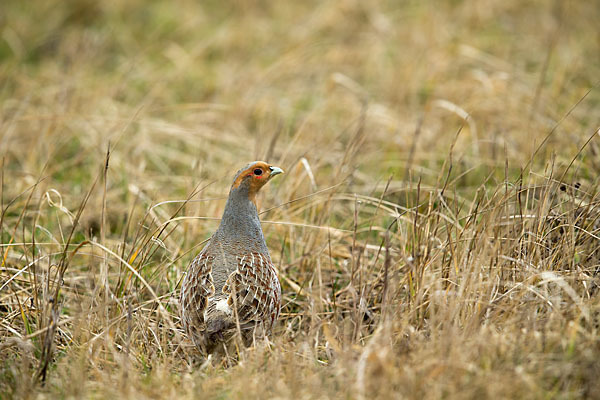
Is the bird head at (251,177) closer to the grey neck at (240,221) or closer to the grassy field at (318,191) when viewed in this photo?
the grey neck at (240,221)

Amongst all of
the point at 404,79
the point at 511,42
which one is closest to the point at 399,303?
the point at 404,79

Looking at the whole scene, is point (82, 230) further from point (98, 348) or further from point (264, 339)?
point (264, 339)

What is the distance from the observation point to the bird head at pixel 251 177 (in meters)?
4.04

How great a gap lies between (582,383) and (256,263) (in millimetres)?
1990

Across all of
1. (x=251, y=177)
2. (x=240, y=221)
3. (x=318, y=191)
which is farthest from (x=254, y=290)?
(x=318, y=191)

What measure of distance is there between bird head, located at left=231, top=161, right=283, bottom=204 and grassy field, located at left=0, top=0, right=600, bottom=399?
0.25m

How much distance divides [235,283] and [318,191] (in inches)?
39.3

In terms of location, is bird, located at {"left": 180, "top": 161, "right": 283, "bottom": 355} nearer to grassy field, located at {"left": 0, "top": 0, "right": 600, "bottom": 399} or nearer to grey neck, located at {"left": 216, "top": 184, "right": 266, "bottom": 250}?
grey neck, located at {"left": 216, "top": 184, "right": 266, "bottom": 250}

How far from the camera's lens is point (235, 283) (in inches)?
144

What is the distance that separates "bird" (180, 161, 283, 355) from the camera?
3.48 m

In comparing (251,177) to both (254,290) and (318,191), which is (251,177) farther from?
(254,290)

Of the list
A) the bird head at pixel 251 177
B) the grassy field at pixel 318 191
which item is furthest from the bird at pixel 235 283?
the grassy field at pixel 318 191

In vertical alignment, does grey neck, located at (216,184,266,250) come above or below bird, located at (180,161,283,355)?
above

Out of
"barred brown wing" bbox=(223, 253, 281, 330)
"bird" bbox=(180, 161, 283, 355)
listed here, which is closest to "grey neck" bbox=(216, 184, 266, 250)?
"bird" bbox=(180, 161, 283, 355)
